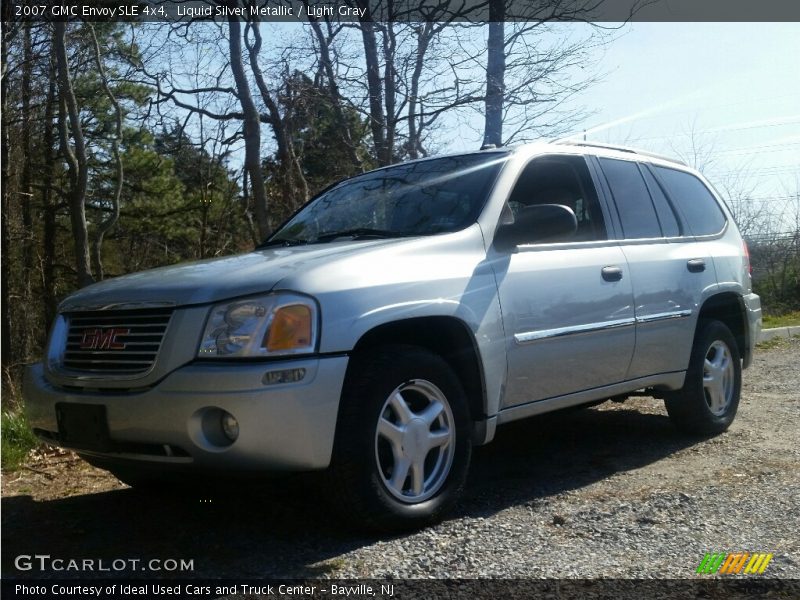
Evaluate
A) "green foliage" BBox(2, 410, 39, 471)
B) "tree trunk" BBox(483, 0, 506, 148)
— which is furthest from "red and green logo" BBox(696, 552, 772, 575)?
"tree trunk" BBox(483, 0, 506, 148)

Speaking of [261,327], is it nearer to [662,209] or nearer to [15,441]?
[15,441]

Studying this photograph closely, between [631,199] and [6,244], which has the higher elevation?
[6,244]

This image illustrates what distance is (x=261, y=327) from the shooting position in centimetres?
320

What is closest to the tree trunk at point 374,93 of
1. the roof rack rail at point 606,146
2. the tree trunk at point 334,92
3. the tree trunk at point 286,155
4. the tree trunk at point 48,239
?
the tree trunk at point 334,92

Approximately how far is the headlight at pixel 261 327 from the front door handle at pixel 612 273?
2.03 metres

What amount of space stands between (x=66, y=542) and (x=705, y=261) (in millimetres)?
4212

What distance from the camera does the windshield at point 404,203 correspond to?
14.0 feet

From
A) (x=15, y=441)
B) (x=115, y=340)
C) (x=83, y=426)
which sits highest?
(x=115, y=340)

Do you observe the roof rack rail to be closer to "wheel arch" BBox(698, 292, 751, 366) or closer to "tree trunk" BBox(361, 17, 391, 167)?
"wheel arch" BBox(698, 292, 751, 366)

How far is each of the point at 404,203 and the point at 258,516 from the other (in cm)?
180

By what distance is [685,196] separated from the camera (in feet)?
19.1

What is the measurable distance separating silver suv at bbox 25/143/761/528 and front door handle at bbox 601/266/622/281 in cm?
2

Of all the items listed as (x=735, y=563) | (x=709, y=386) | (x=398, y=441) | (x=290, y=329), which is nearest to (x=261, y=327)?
(x=290, y=329)

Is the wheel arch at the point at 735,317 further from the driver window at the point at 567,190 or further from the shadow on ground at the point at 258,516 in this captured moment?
the driver window at the point at 567,190
